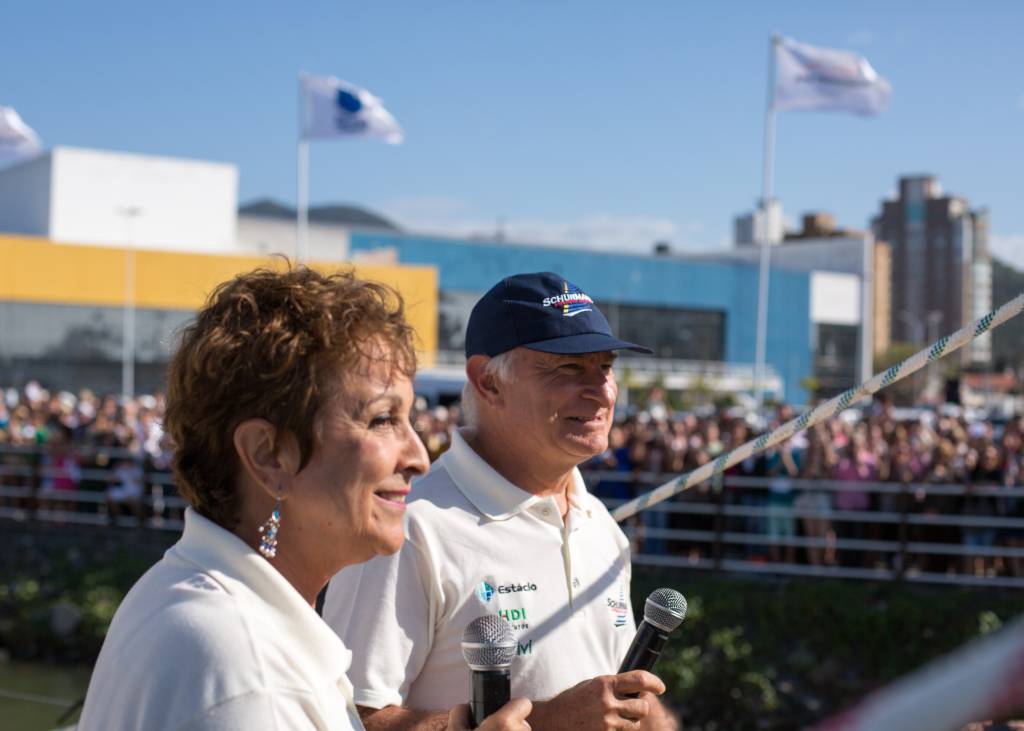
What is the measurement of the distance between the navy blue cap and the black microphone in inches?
37.9

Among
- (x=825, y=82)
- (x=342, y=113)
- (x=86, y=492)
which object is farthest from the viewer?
(x=342, y=113)

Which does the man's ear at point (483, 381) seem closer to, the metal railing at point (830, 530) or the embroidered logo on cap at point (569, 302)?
the embroidered logo on cap at point (569, 302)

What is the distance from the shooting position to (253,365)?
1.85 metres

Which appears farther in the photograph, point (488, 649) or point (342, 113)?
point (342, 113)

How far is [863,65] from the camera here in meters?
22.0

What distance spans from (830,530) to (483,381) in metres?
9.27

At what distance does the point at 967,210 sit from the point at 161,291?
148 meters

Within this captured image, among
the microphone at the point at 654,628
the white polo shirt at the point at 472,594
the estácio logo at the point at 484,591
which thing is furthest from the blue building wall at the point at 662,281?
the microphone at the point at 654,628

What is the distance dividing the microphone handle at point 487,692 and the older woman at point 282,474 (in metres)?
0.04

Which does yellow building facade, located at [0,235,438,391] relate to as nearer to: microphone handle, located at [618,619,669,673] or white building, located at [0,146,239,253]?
white building, located at [0,146,239,253]

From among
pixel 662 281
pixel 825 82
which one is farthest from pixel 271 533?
pixel 662 281

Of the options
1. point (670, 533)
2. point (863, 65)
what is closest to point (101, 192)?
point (863, 65)

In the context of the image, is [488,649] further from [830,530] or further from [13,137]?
[13,137]

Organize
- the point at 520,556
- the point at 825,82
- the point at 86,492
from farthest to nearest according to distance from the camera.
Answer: the point at 825,82
the point at 86,492
the point at 520,556
